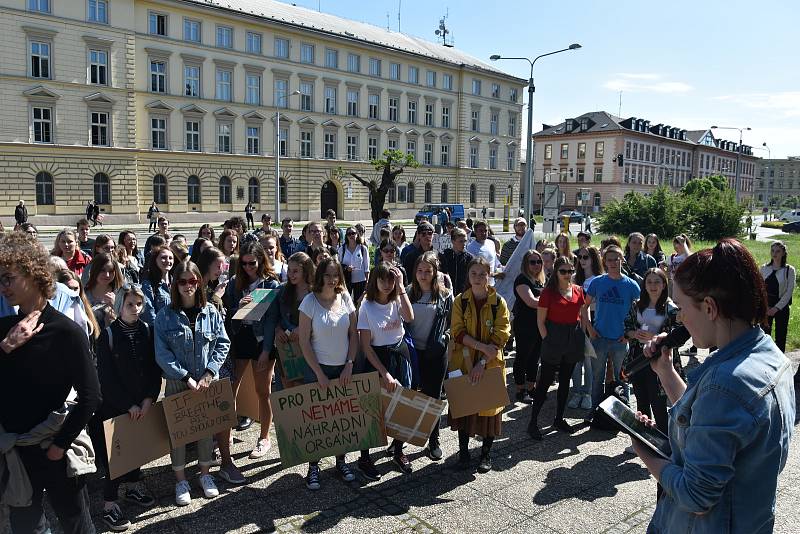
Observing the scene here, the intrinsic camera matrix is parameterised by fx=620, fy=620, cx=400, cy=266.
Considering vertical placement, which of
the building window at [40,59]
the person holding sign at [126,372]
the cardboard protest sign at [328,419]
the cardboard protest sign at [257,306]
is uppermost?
the building window at [40,59]

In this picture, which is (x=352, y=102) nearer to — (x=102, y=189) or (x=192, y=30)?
(x=192, y=30)

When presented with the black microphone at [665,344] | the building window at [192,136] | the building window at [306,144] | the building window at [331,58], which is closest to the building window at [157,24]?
the building window at [192,136]

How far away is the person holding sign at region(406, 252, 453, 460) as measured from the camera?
5863mm

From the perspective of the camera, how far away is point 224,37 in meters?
46.7

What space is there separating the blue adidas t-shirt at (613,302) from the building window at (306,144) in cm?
4764

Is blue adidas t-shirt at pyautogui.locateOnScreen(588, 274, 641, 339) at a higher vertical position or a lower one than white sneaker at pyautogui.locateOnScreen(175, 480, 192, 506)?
higher

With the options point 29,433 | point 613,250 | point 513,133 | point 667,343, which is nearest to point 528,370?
point 613,250

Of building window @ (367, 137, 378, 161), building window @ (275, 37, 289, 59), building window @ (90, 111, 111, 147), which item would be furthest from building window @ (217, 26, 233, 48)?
building window @ (367, 137, 378, 161)

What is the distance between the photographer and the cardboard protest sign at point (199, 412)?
16.1ft

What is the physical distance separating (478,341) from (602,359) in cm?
188

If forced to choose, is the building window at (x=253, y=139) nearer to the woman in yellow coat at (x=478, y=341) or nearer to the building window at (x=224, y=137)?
the building window at (x=224, y=137)

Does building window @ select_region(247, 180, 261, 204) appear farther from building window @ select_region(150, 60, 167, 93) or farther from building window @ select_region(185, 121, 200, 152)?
building window @ select_region(150, 60, 167, 93)

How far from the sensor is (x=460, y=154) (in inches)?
2532

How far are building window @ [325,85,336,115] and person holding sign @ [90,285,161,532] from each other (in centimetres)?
5075
